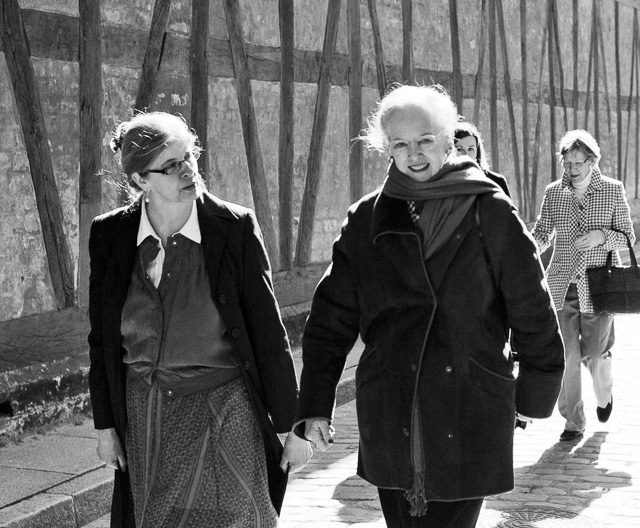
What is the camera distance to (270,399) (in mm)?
3613

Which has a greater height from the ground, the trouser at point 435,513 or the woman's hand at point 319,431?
the woman's hand at point 319,431

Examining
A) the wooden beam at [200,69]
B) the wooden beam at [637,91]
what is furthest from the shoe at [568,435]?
the wooden beam at [637,91]

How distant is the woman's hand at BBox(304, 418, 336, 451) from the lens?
3.42m

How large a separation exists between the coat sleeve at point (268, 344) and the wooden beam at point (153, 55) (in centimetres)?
396

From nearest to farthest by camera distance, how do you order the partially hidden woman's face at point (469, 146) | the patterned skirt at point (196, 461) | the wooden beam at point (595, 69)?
the patterned skirt at point (196, 461), the partially hidden woman's face at point (469, 146), the wooden beam at point (595, 69)

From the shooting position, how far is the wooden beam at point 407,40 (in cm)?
1143

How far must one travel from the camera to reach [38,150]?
21.7 ft

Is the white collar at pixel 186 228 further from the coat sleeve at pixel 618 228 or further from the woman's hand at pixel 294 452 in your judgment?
the coat sleeve at pixel 618 228

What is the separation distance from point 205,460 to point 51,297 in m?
3.51

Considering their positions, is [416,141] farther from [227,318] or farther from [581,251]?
[581,251]

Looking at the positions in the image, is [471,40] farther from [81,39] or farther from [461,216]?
[461,216]

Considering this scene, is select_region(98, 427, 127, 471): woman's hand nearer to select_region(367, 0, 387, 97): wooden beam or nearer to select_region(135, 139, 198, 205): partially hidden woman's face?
select_region(135, 139, 198, 205): partially hidden woman's face

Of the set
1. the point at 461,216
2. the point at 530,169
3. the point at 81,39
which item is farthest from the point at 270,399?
the point at 530,169

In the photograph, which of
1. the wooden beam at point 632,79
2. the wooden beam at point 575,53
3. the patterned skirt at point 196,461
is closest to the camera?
the patterned skirt at point 196,461
